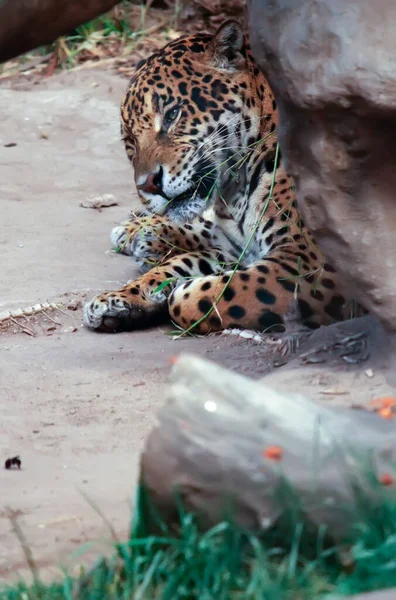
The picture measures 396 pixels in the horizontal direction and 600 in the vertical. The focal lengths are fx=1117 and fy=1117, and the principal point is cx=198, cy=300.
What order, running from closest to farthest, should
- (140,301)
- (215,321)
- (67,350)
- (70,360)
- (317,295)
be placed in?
(70,360) → (67,350) → (317,295) → (215,321) → (140,301)

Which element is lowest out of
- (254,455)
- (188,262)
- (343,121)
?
(188,262)

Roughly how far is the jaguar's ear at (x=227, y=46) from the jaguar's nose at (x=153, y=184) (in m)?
0.85

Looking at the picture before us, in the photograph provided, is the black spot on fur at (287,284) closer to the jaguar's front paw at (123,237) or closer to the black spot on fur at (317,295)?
the black spot on fur at (317,295)

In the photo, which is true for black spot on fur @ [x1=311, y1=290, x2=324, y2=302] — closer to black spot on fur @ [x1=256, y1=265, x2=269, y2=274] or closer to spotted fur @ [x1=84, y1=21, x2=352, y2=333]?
spotted fur @ [x1=84, y1=21, x2=352, y2=333]

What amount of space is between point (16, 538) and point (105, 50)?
9.66 meters

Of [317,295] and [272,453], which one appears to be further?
[317,295]

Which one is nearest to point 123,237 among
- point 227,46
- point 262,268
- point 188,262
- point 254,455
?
point 188,262

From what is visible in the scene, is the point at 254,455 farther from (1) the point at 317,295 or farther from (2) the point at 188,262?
(2) the point at 188,262

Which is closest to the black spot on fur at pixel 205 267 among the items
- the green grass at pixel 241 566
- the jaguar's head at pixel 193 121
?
the jaguar's head at pixel 193 121

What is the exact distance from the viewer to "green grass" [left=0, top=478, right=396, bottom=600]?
106 inches

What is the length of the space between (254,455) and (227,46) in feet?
15.7

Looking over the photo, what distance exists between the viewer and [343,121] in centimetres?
405

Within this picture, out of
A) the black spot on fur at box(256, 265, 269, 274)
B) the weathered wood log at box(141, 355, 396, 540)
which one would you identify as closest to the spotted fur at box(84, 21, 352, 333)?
the black spot on fur at box(256, 265, 269, 274)

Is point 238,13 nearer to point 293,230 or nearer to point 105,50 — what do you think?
point 105,50
